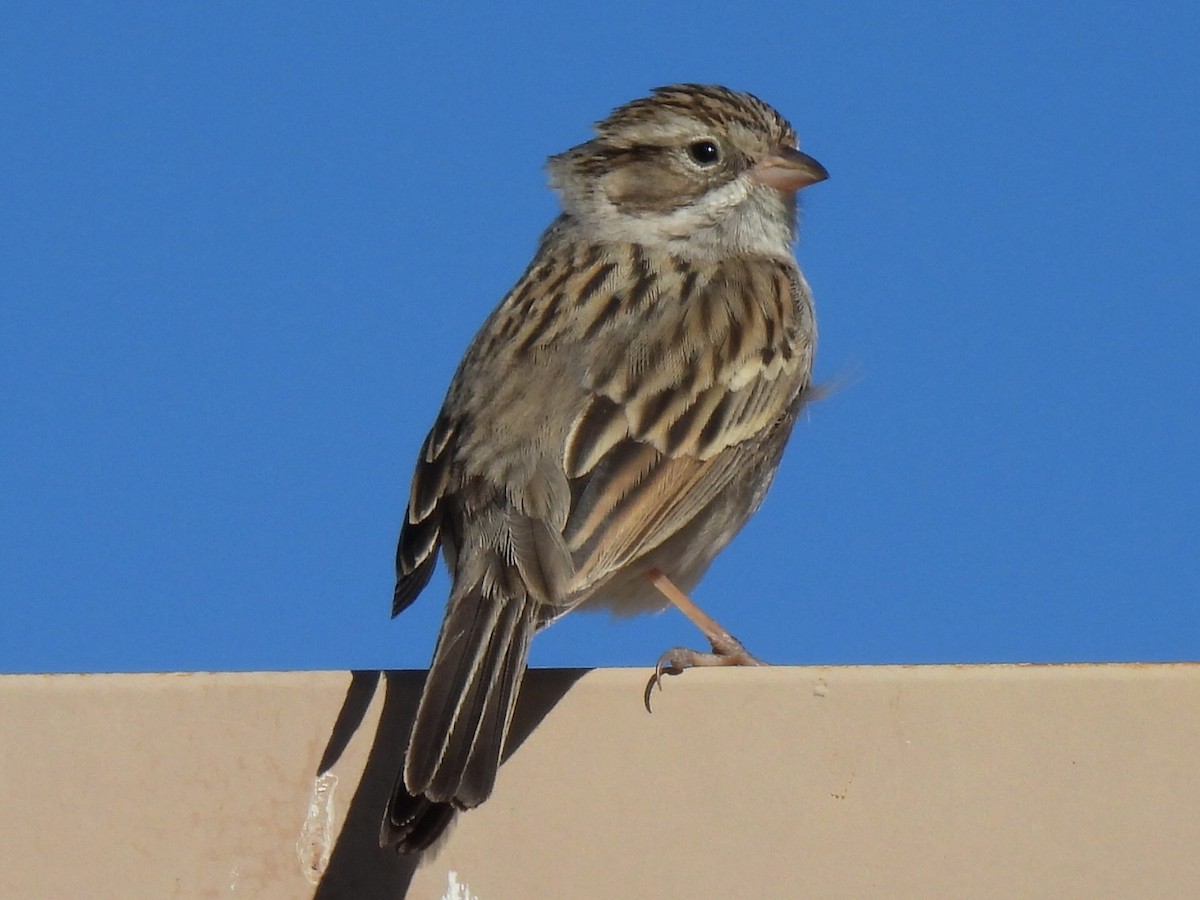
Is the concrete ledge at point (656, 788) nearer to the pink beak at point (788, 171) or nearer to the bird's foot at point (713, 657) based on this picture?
the bird's foot at point (713, 657)

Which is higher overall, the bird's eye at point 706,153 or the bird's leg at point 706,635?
the bird's eye at point 706,153

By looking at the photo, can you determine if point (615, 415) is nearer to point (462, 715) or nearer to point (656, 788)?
point (462, 715)

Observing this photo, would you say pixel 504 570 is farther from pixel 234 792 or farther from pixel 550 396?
pixel 234 792

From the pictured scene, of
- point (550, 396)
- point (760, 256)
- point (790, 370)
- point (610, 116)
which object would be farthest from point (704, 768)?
point (610, 116)

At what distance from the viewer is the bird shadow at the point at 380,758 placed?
12.1 feet

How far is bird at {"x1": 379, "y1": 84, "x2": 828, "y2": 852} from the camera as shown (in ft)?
14.3

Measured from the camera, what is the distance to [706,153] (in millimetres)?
6797

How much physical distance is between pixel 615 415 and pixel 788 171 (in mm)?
1833

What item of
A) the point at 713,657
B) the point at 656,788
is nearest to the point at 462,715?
the point at 656,788

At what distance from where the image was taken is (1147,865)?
329cm

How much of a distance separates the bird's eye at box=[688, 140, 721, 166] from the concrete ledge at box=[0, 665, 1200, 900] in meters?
3.30

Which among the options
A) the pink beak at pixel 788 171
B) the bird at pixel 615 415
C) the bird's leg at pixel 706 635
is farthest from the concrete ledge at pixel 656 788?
the pink beak at pixel 788 171

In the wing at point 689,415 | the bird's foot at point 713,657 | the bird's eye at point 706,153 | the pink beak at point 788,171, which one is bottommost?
the bird's foot at point 713,657

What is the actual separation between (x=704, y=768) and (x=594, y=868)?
0.30 m
